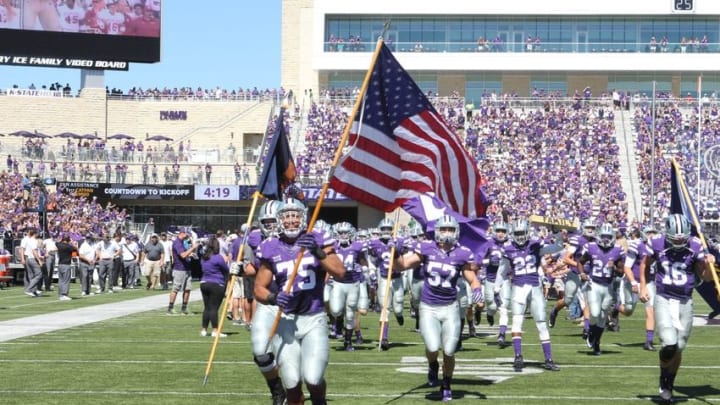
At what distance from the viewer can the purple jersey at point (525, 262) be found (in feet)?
55.2

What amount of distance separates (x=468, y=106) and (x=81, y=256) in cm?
3351

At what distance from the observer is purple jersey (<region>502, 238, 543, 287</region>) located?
1683cm

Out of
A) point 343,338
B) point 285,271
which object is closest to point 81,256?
point 343,338

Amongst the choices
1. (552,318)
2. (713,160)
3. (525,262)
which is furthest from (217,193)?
(525,262)

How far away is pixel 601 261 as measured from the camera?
61.7ft

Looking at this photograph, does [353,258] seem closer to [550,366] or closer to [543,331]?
[543,331]

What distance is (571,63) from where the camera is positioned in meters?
71.6

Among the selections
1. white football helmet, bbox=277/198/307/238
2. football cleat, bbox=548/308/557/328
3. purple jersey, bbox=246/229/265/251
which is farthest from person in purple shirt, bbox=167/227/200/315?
white football helmet, bbox=277/198/307/238

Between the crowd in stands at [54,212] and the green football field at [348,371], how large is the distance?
24.3 meters

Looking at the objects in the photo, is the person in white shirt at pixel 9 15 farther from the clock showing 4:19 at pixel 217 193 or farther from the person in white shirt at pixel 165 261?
the person in white shirt at pixel 165 261

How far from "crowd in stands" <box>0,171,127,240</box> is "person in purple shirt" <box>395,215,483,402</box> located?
30835mm

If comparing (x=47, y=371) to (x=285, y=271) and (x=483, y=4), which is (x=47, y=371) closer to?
(x=285, y=271)

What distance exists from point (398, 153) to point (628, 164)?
4414cm

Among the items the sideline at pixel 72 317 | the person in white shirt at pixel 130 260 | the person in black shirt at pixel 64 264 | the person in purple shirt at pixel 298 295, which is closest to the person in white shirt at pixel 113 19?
the person in white shirt at pixel 130 260
